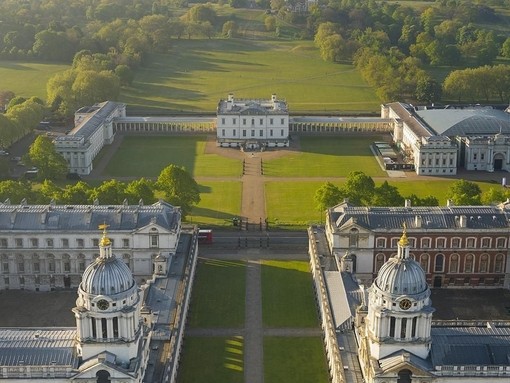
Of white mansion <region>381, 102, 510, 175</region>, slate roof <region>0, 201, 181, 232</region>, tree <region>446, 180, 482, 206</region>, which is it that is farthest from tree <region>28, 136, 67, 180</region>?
tree <region>446, 180, 482, 206</region>

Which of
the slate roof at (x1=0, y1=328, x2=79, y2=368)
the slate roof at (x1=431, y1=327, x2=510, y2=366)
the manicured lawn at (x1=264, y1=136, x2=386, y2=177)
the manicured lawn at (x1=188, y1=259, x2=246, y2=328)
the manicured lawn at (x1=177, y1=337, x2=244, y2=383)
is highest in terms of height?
the slate roof at (x1=431, y1=327, x2=510, y2=366)

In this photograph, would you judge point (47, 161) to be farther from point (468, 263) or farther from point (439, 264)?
point (468, 263)

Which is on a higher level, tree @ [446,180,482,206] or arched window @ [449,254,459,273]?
tree @ [446,180,482,206]

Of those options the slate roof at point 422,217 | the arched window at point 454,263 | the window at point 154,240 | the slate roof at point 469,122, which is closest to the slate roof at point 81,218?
the window at point 154,240

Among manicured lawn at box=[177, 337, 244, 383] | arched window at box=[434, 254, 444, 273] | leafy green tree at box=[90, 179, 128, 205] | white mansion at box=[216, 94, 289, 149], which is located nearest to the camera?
manicured lawn at box=[177, 337, 244, 383]

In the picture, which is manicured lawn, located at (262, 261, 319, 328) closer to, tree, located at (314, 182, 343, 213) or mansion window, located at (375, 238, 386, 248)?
mansion window, located at (375, 238, 386, 248)

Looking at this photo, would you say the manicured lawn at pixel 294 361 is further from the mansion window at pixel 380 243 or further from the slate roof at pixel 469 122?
the slate roof at pixel 469 122

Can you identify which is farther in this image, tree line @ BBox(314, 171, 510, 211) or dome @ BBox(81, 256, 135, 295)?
tree line @ BBox(314, 171, 510, 211)
